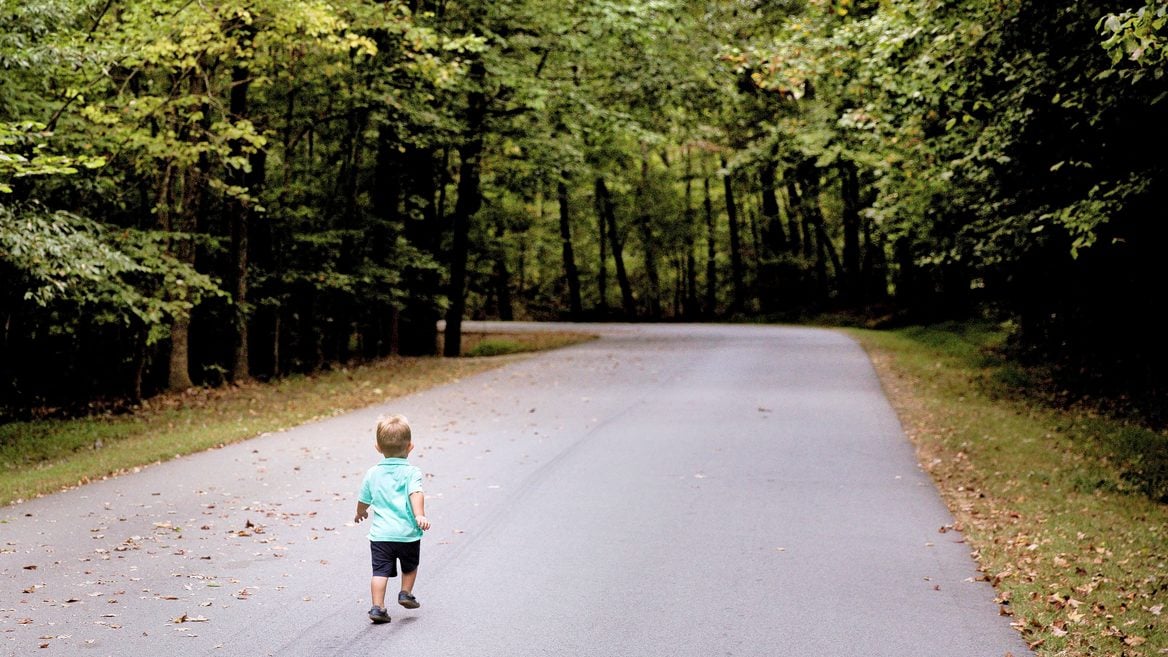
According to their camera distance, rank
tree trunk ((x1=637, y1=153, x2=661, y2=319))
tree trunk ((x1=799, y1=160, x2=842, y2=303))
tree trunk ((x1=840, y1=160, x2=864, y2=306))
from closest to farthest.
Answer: tree trunk ((x1=799, y1=160, x2=842, y2=303)), tree trunk ((x1=840, y1=160, x2=864, y2=306)), tree trunk ((x1=637, y1=153, x2=661, y2=319))

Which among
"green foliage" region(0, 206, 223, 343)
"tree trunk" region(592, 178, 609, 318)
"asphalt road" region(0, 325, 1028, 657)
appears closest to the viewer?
"asphalt road" region(0, 325, 1028, 657)

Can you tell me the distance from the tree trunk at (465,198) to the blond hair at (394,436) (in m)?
18.7

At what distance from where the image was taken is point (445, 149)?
83.0ft

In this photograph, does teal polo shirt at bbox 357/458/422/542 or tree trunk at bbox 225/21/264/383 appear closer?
teal polo shirt at bbox 357/458/422/542

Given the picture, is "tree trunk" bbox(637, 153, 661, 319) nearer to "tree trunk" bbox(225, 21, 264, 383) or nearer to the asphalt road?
"tree trunk" bbox(225, 21, 264, 383)

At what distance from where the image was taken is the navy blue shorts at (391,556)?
574 centimetres

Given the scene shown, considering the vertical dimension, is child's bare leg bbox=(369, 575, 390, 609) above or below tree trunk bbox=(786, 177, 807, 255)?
below

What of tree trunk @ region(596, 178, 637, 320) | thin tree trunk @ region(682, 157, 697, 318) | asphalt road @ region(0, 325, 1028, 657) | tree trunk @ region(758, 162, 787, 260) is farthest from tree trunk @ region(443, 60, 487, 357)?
thin tree trunk @ region(682, 157, 697, 318)

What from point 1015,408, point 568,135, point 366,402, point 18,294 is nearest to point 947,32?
point 1015,408

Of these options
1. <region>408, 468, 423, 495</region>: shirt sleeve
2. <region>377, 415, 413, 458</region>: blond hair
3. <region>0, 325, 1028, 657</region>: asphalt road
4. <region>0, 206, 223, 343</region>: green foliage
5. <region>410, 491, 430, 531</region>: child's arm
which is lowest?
<region>0, 325, 1028, 657</region>: asphalt road

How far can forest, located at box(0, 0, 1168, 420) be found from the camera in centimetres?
1139

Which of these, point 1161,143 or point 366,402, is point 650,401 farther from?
point 1161,143

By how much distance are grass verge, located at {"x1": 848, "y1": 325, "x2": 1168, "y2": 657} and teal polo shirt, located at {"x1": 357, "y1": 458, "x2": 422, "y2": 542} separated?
368cm

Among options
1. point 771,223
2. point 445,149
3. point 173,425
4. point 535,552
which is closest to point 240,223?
point 173,425
